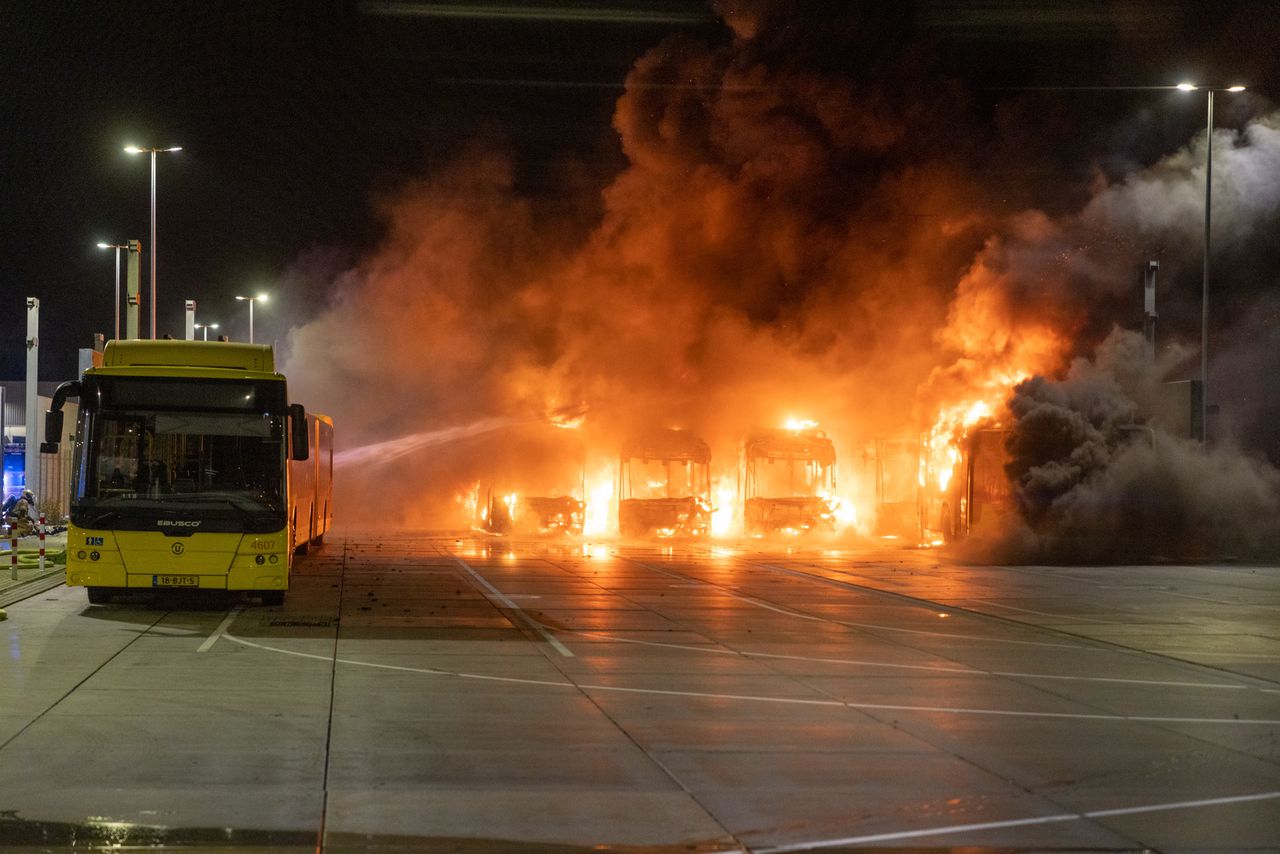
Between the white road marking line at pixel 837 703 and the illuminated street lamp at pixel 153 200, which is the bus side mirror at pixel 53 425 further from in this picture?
the illuminated street lamp at pixel 153 200

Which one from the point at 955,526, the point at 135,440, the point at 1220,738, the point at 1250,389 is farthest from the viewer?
the point at 1250,389

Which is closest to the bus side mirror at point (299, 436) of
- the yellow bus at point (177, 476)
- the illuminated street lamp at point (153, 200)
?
the yellow bus at point (177, 476)

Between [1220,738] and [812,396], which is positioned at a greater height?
[812,396]

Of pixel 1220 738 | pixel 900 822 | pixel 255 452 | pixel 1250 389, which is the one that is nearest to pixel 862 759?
pixel 900 822

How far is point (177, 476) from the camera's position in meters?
19.0

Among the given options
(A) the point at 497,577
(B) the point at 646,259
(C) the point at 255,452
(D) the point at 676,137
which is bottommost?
(A) the point at 497,577

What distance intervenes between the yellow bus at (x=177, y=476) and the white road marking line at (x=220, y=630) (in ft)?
1.46

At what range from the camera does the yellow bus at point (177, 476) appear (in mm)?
18609

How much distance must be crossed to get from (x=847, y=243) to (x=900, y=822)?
39.9 meters

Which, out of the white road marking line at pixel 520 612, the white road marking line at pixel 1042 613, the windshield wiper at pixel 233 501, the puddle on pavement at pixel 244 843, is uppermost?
the windshield wiper at pixel 233 501

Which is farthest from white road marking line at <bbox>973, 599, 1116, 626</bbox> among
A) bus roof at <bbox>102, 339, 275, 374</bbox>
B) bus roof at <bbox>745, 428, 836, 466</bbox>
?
bus roof at <bbox>745, 428, 836, 466</bbox>

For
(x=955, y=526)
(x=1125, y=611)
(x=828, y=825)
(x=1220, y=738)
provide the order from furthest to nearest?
1. (x=955, y=526)
2. (x=1125, y=611)
3. (x=1220, y=738)
4. (x=828, y=825)

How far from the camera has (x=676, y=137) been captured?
4797 cm

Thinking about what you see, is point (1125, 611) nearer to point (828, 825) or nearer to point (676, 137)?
point (828, 825)
